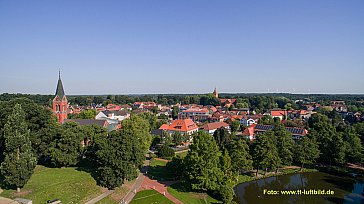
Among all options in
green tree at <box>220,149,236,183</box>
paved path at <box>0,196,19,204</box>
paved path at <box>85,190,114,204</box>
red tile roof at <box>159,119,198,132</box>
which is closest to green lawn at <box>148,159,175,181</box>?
green tree at <box>220,149,236,183</box>

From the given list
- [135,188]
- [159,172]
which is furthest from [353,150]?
[135,188]

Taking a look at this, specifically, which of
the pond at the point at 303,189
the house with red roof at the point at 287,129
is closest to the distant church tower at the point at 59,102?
the pond at the point at 303,189

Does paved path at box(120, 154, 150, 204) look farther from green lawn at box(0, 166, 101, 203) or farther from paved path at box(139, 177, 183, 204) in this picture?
green lawn at box(0, 166, 101, 203)

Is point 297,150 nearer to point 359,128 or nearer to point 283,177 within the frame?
point 283,177

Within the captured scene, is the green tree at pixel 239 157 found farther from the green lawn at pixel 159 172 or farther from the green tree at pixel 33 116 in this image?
the green tree at pixel 33 116

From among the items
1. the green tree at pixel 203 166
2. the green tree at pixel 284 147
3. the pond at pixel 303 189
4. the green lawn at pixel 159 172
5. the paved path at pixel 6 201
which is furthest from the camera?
the green tree at pixel 284 147

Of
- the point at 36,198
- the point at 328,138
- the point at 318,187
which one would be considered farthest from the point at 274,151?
the point at 36,198

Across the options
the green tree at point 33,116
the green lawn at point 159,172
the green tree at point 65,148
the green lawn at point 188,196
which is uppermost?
the green tree at point 33,116

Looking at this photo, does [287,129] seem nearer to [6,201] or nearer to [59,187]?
[59,187]
